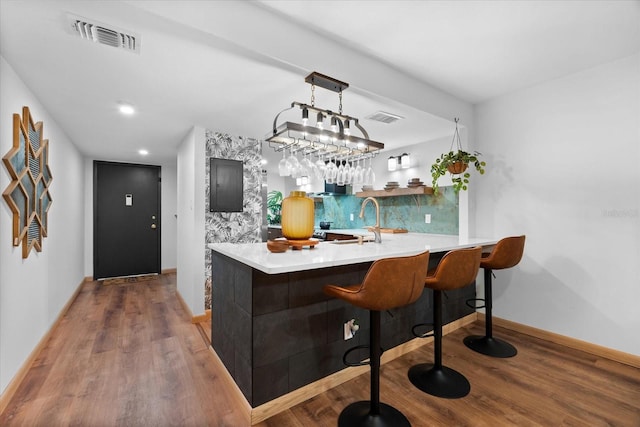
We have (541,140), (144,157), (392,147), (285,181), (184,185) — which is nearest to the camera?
(541,140)

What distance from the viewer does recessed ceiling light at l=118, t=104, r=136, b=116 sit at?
2947 mm

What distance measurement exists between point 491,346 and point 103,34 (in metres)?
3.74

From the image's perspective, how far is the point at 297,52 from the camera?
200 cm

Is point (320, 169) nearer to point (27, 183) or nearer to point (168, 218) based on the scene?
point (27, 183)

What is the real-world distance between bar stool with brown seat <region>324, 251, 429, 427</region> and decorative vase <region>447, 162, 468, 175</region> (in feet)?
5.69

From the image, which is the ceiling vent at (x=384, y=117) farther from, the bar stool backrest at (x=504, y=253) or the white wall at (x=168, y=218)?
the white wall at (x=168, y=218)

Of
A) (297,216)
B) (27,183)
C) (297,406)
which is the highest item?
(27,183)

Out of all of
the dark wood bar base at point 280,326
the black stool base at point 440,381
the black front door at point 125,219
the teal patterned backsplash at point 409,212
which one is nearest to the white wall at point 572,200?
the teal patterned backsplash at point 409,212

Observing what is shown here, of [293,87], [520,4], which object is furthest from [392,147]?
[520,4]

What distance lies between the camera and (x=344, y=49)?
7.36 ft

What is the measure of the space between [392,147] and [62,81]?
4060mm

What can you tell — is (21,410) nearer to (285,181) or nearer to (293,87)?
(293,87)

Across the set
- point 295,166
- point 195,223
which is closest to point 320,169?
point 295,166

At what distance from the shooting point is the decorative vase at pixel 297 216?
6.79ft
